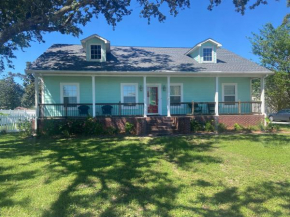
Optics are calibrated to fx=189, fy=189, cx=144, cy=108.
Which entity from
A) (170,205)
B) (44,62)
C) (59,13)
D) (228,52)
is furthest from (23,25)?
(228,52)

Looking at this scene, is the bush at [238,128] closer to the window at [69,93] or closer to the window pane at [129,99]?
the window pane at [129,99]

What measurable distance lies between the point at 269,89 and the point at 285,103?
272 centimetres

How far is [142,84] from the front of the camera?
41.2ft

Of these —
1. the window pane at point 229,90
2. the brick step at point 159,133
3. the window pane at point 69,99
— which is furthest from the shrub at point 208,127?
the window pane at point 69,99

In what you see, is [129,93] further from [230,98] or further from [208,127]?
[230,98]

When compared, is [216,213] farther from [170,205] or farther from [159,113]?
[159,113]

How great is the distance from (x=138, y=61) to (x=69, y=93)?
15.9ft

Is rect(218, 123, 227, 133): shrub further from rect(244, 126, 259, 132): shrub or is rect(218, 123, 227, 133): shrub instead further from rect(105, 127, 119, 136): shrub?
rect(105, 127, 119, 136): shrub


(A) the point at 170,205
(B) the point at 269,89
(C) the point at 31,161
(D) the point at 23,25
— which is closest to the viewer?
(A) the point at 170,205

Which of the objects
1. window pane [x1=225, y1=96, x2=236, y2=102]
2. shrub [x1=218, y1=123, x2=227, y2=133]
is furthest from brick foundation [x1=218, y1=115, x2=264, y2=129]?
window pane [x1=225, y1=96, x2=236, y2=102]

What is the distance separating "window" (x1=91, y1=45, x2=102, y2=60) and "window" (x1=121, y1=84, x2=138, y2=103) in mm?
2429

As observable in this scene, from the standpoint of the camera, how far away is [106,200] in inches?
Result: 139

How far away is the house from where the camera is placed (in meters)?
10.8

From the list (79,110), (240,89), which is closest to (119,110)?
(79,110)
